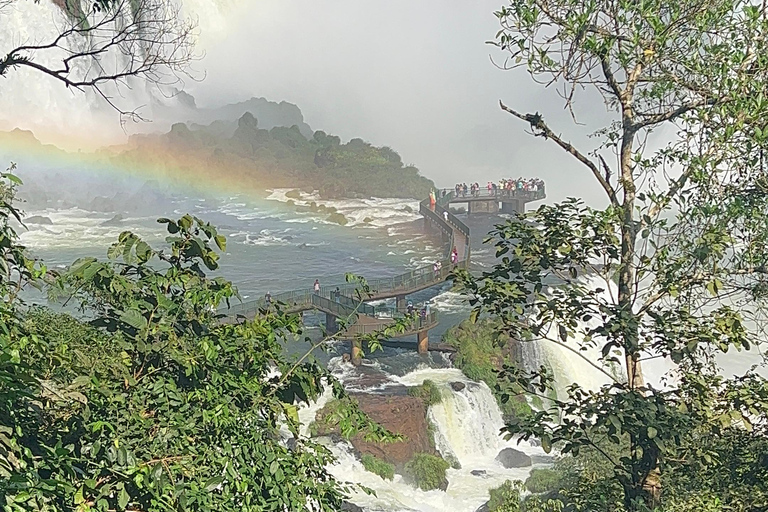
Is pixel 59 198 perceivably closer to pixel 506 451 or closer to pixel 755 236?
pixel 506 451

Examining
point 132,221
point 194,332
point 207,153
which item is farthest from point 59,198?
→ point 194,332

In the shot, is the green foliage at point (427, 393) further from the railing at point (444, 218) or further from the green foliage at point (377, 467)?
the railing at point (444, 218)

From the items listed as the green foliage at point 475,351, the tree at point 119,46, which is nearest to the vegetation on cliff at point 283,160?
the green foliage at point 475,351

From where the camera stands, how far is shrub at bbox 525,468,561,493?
7984mm

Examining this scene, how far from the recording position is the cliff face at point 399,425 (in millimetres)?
9266

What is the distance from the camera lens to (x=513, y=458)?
9586 millimetres

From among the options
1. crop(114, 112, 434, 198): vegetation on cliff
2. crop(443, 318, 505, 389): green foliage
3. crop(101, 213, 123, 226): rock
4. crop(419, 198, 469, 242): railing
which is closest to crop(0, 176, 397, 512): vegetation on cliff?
crop(443, 318, 505, 389): green foliage

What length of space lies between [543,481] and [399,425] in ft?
6.48

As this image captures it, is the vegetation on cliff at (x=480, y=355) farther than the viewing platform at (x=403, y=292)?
Yes

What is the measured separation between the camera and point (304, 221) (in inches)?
1065

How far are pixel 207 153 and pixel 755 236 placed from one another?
3105 centimetres

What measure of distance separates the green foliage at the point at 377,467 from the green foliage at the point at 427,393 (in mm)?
1170

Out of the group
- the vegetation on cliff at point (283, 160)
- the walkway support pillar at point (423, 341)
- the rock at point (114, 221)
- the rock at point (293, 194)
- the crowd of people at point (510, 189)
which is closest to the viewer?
the walkway support pillar at point (423, 341)

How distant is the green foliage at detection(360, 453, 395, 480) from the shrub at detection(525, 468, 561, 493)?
158 cm
